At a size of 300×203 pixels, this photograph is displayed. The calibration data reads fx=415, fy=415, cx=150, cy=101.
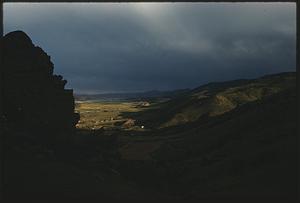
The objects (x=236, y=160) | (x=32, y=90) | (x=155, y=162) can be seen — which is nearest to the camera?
(x=32, y=90)

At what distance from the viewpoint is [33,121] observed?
→ 106 feet

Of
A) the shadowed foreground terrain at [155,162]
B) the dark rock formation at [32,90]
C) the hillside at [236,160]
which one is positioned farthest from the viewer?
the dark rock formation at [32,90]

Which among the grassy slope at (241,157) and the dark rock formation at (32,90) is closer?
the grassy slope at (241,157)

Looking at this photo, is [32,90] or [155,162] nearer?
[32,90]

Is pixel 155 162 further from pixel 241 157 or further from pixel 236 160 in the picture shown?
pixel 241 157

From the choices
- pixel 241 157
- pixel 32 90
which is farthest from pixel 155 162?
pixel 32 90

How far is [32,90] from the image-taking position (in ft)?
116

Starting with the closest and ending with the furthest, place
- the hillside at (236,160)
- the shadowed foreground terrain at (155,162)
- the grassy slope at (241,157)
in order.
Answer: the shadowed foreground terrain at (155,162) < the hillside at (236,160) < the grassy slope at (241,157)

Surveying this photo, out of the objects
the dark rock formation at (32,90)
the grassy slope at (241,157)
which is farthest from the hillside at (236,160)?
the dark rock formation at (32,90)

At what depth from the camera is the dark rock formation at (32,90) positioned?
3212cm

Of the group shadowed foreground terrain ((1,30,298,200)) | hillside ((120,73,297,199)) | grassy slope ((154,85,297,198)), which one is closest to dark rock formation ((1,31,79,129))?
shadowed foreground terrain ((1,30,298,200))

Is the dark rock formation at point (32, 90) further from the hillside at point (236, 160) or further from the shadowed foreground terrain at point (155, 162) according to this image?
the hillside at point (236, 160)

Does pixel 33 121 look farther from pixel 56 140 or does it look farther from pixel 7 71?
pixel 7 71

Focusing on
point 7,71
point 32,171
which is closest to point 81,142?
point 7,71
